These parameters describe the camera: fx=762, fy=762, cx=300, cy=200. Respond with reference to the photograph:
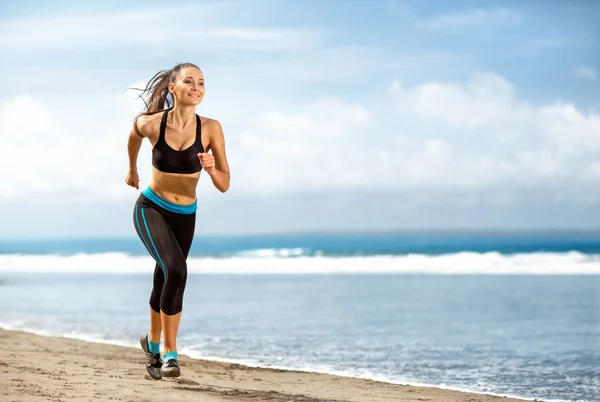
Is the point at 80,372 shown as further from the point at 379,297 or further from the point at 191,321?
the point at 379,297

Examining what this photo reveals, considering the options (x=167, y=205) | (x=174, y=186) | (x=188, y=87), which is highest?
(x=188, y=87)

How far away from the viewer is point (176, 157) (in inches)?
190

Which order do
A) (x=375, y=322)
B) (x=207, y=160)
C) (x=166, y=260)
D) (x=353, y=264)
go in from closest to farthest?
(x=207, y=160)
(x=166, y=260)
(x=375, y=322)
(x=353, y=264)

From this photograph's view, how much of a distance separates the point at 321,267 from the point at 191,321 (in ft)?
45.0

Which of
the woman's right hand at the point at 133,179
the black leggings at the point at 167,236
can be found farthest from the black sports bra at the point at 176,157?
the woman's right hand at the point at 133,179

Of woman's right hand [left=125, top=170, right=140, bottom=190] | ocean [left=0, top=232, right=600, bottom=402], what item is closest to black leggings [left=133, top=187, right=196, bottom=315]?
woman's right hand [left=125, top=170, right=140, bottom=190]

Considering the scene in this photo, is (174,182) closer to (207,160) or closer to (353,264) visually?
(207,160)

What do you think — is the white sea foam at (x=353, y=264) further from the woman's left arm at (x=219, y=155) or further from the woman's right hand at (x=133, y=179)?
the woman's left arm at (x=219, y=155)

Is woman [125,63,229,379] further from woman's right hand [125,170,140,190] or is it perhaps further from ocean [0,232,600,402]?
ocean [0,232,600,402]

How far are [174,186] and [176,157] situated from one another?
20cm

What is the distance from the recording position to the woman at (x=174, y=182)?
481cm

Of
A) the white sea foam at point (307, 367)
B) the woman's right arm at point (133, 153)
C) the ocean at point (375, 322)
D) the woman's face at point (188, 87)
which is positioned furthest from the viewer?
the ocean at point (375, 322)

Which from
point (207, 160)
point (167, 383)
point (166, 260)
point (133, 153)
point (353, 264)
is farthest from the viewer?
point (353, 264)

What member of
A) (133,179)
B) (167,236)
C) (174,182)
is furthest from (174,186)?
(133,179)
